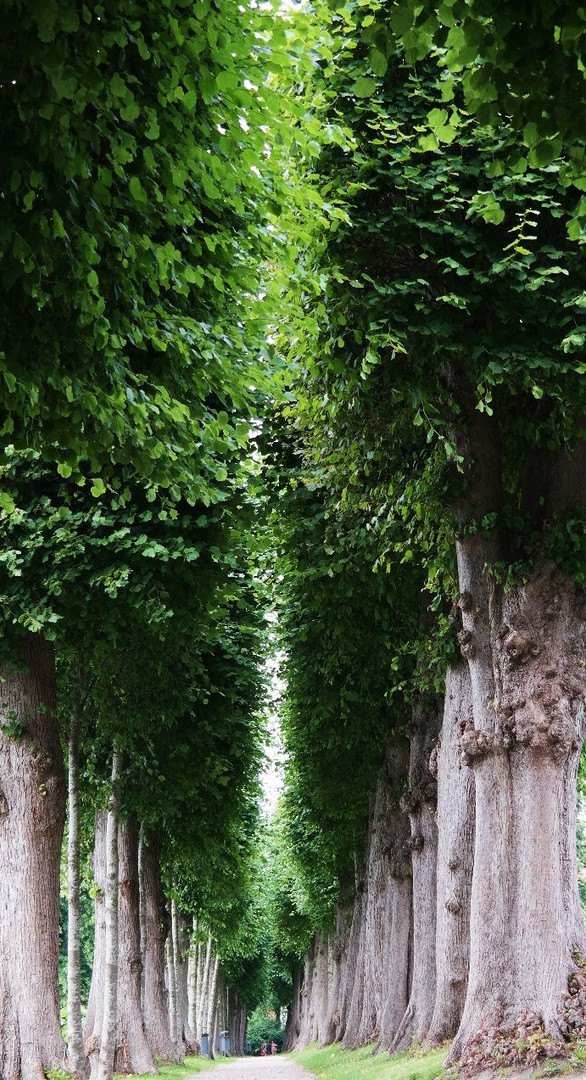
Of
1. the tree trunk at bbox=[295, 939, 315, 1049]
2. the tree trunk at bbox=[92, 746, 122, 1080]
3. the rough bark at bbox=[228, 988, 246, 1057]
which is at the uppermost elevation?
the tree trunk at bbox=[92, 746, 122, 1080]

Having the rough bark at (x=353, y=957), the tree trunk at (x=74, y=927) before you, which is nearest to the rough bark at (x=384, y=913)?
the rough bark at (x=353, y=957)

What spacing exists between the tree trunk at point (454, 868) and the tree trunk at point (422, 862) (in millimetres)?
2487

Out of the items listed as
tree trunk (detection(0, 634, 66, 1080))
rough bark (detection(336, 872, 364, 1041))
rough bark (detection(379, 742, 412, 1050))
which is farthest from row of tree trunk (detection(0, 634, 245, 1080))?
rough bark (detection(336, 872, 364, 1041))

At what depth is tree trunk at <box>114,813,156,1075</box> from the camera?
69.1 ft

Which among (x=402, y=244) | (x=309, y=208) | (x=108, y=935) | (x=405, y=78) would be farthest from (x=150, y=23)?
(x=108, y=935)

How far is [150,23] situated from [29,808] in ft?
29.9

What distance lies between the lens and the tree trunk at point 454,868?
1332cm

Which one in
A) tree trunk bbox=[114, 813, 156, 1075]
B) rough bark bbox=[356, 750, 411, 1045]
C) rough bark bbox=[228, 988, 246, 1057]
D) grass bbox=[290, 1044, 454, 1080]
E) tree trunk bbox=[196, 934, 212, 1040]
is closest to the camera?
grass bbox=[290, 1044, 454, 1080]

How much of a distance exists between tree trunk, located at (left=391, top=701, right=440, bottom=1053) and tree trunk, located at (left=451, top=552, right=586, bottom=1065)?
578 cm

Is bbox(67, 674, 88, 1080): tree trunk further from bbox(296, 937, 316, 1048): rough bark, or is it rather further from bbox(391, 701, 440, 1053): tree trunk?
bbox(296, 937, 316, 1048): rough bark

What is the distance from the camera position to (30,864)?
12469 mm

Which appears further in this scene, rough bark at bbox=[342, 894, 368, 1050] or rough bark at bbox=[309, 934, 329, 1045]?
rough bark at bbox=[309, 934, 329, 1045]

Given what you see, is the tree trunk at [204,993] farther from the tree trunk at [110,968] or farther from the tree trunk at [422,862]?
the tree trunk at [110,968]

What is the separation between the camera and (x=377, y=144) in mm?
10430
